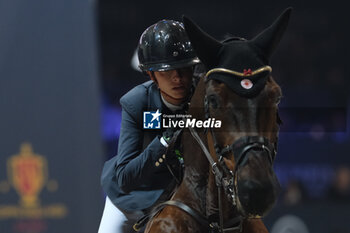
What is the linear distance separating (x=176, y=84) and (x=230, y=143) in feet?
1.80

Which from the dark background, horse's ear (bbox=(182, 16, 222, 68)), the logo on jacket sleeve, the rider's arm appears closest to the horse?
horse's ear (bbox=(182, 16, 222, 68))

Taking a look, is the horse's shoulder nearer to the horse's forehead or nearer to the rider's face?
the rider's face

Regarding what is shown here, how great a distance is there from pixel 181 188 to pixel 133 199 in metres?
0.33

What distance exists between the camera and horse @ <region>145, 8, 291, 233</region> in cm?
160

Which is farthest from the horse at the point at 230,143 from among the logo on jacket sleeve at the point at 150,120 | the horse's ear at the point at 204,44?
the logo on jacket sleeve at the point at 150,120

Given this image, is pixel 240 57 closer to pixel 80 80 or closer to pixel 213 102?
pixel 213 102

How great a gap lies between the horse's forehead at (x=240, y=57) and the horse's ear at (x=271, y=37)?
27 millimetres

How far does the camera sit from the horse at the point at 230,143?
1599 mm

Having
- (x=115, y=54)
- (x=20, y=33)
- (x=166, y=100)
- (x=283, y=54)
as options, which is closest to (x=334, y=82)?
(x=283, y=54)

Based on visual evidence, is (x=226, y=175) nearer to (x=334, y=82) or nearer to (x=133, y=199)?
(x=133, y=199)

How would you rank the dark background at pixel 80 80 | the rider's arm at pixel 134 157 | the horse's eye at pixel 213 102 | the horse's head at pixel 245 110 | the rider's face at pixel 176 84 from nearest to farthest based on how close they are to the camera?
the horse's head at pixel 245 110, the horse's eye at pixel 213 102, the rider's arm at pixel 134 157, the rider's face at pixel 176 84, the dark background at pixel 80 80

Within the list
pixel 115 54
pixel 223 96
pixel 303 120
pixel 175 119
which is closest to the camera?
pixel 223 96

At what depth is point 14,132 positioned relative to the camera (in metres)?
3.44

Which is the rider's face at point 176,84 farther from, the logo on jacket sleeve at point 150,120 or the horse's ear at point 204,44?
the horse's ear at point 204,44
